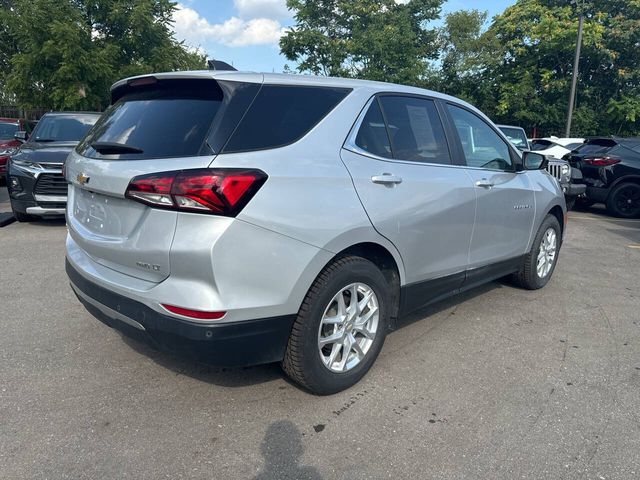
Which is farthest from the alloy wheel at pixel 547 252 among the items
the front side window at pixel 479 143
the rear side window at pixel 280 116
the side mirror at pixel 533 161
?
the rear side window at pixel 280 116

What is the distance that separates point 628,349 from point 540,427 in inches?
61.2

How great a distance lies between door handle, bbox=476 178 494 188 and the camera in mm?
3881

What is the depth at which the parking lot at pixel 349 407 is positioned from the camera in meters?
2.43

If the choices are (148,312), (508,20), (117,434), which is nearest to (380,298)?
(148,312)

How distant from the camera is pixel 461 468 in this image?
7.94ft

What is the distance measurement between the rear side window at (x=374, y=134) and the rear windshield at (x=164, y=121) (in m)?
0.90

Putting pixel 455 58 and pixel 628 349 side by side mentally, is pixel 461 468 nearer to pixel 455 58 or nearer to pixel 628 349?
pixel 628 349

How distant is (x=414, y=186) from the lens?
3266 millimetres

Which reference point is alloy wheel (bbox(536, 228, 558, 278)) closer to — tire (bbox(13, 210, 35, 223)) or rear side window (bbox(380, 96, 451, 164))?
rear side window (bbox(380, 96, 451, 164))

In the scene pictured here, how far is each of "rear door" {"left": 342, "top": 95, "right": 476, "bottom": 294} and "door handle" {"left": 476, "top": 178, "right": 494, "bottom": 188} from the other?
118 millimetres

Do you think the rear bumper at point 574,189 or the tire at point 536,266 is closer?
the tire at point 536,266

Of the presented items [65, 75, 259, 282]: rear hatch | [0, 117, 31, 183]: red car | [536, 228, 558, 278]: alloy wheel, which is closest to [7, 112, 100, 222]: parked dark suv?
[0, 117, 31, 183]: red car

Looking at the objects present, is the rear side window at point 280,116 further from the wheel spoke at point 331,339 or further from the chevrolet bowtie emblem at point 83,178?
the wheel spoke at point 331,339

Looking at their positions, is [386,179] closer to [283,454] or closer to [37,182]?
[283,454]
